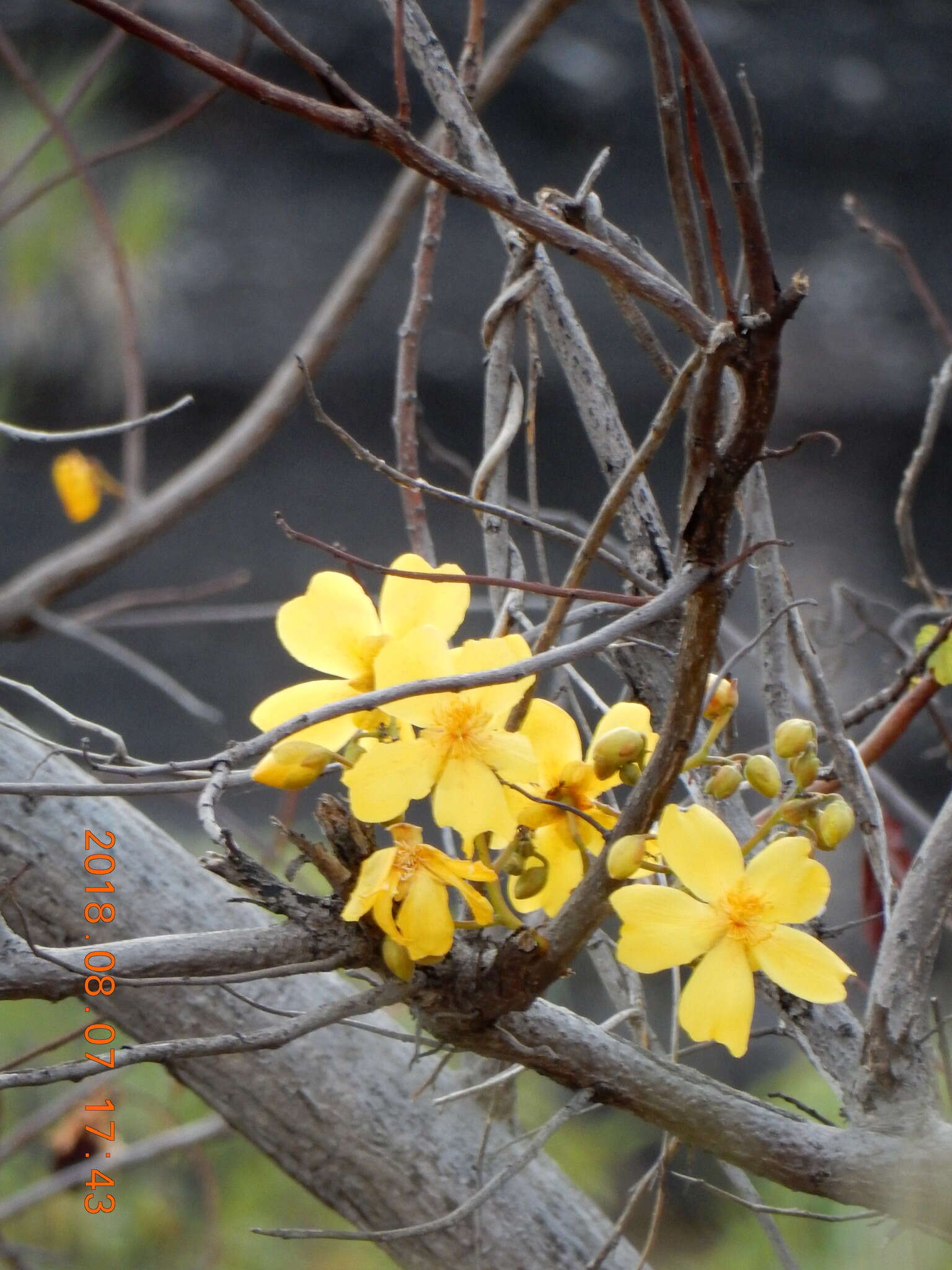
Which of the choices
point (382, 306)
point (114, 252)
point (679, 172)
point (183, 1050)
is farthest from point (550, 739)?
point (382, 306)

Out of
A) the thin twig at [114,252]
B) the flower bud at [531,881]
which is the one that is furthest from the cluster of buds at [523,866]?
the thin twig at [114,252]

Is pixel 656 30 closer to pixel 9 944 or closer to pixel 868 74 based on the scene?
pixel 9 944

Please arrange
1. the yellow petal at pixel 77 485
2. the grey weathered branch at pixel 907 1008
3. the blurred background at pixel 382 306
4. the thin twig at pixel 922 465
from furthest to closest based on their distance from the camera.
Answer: the blurred background at pixel 382 306 < the yellow petal at pixel 77 485 < the thin twig at pixel 922 465 < the grey weathered branch at pixel 907 1008

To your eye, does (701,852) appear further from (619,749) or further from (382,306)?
(382,306)

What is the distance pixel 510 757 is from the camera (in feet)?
0.91

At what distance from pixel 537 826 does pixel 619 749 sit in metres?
0.04

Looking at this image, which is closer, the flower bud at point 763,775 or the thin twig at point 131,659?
the flower bud at point 763,775

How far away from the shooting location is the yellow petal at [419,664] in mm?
273

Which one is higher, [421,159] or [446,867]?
[421,159]

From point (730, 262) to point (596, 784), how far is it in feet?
2.32

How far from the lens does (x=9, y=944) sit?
303mm

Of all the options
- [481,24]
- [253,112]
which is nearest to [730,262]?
[481,24]

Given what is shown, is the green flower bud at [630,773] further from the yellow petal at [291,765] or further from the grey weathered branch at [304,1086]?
the grey weathered branch at [304,1086]

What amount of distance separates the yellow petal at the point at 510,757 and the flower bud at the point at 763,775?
62 mm
